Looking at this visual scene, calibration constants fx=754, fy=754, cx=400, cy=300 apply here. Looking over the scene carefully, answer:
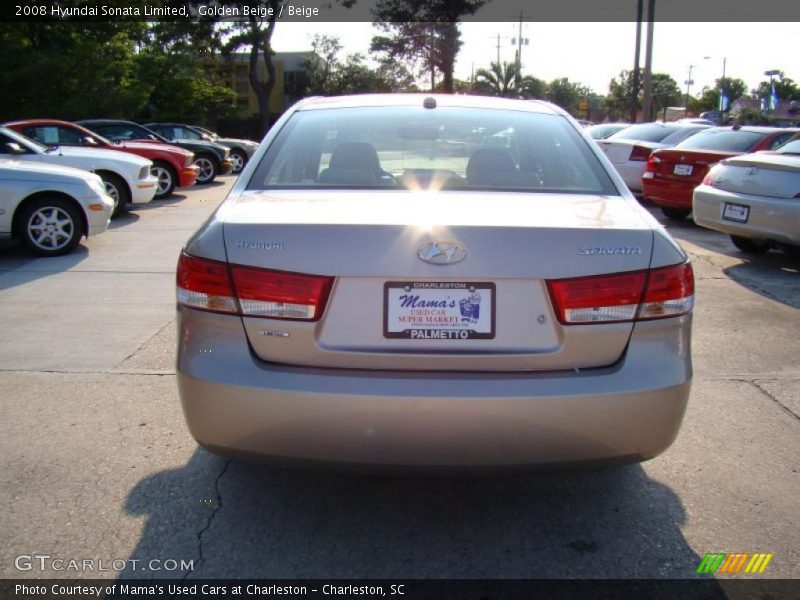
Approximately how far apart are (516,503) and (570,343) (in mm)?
957

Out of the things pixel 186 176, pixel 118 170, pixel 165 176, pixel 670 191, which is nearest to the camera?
pixel 670 191

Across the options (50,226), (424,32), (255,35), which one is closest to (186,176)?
(50,226)

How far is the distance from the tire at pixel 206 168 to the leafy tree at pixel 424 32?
4199 centimetres

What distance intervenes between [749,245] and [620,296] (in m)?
7.12

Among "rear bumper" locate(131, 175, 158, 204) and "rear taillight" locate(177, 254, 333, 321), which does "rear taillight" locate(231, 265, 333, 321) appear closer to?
"rear taillight" locate(177, 254, 333, 321)

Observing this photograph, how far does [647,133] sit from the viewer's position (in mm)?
14570

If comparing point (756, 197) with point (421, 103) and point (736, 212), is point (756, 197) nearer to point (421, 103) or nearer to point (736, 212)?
point (736, 212)

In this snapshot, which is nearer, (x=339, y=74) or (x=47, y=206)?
(x=47, y=206)

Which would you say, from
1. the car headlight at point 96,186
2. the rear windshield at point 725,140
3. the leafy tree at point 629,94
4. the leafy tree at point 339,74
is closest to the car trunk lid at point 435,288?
the car headlight at point 96,186

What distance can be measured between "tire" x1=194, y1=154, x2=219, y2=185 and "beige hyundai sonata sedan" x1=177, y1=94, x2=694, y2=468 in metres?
16.2

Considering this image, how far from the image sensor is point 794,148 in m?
8.19

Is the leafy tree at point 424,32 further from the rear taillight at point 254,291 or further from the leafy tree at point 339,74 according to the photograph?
the rear taillight at point 254,291

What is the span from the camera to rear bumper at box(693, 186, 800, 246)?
23.9 feet

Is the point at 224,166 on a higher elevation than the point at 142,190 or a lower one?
lower
